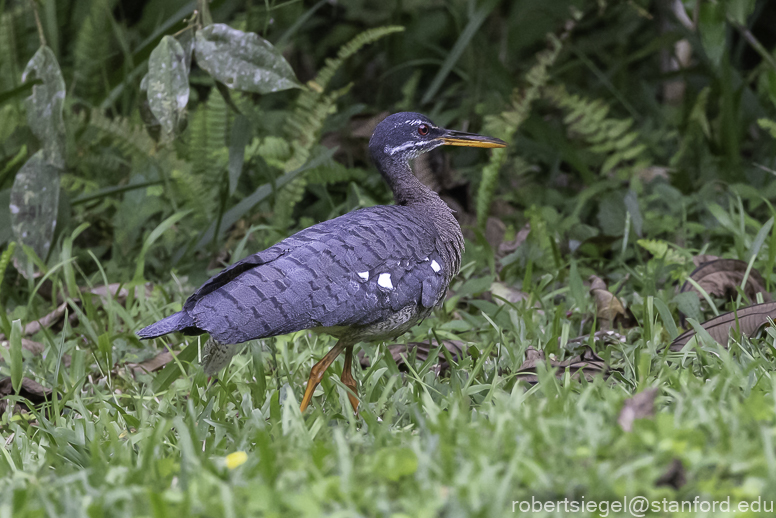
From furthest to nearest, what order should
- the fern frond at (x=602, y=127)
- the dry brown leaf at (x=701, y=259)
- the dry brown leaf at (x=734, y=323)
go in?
the fern frond at (x=602, y=127) → the dry brown leaf at (x=701, y=259) → the dry brown leaf at (x=734, y=323)

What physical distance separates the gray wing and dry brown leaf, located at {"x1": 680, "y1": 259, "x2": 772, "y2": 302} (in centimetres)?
145

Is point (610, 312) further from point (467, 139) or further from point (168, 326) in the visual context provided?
point (168, 326)

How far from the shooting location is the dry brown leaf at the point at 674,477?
76.3 inches

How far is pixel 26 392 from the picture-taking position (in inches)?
138

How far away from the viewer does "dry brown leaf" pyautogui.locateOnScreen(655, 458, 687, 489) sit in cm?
194

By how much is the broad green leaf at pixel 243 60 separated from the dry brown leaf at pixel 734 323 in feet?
6.35

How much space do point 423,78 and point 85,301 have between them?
13.9 feet

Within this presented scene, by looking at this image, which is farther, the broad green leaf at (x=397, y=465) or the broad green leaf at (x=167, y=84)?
the broad green leaf at (x=167, y=84)

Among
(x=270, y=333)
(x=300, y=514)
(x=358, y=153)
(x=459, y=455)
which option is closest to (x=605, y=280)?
(x=358, y=153)

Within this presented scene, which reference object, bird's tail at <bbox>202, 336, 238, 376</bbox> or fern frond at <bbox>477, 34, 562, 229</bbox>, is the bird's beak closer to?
fern frond at <bbox>477, 34, 562, 229</bbox>

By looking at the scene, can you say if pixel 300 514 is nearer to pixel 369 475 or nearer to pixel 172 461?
pixel 369 475

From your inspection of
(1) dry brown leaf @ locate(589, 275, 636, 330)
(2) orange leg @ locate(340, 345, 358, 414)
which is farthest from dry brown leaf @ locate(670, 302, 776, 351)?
(2) orange leg @ locate(340, 345, 358, 414)

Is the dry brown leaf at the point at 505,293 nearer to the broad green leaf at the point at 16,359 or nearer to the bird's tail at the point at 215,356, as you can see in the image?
the bird's tail at the point at 215,356

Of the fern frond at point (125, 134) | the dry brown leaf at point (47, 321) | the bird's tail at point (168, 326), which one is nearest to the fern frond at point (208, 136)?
the fern frond at point (125, 134)
